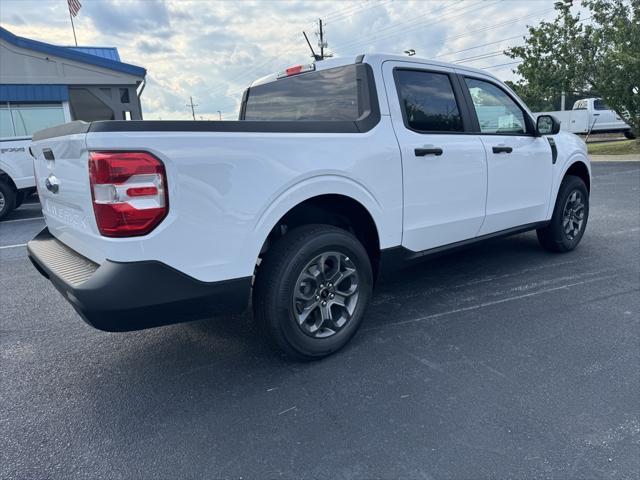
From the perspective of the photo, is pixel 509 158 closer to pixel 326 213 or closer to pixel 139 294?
pixel 326 213

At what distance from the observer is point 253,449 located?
2193 millimetres

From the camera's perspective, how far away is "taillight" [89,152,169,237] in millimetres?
2146

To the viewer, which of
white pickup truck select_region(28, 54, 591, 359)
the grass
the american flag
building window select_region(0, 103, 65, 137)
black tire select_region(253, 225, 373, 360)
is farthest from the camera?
the american flag

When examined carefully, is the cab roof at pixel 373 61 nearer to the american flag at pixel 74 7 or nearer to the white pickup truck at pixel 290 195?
the white pickup truck at pixel 290 195

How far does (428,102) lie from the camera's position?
3586 mm

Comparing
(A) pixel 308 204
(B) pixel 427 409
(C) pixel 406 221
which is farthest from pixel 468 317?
(A) pixel 308 204

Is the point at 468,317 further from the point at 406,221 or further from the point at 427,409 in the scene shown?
the point at 427,409

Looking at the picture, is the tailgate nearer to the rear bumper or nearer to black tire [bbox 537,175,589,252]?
the rear bumper

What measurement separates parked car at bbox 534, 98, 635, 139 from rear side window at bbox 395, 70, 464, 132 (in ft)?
84.4

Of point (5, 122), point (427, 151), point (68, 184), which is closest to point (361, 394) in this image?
point (427, 151)

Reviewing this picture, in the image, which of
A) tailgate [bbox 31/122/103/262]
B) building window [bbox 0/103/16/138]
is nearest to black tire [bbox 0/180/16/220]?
tailgate [bbox 31/122/103/262]

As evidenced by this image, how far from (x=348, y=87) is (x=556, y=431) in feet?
8.03

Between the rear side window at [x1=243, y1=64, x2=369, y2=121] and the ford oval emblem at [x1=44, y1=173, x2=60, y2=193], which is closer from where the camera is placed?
the ford oval emblem at [x1=44, y1=173, x2=60, y2=193]

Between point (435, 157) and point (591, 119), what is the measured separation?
27874mm
